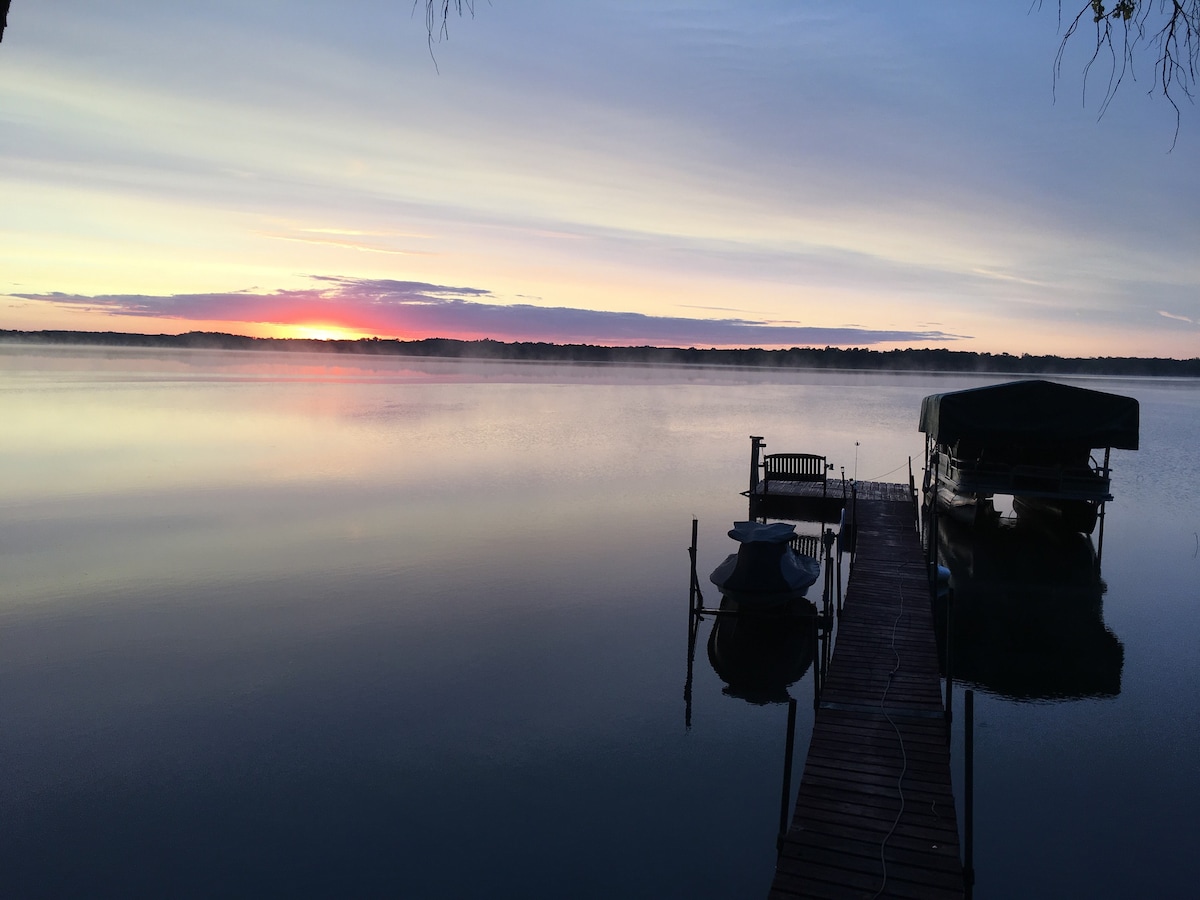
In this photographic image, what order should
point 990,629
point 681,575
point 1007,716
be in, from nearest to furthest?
point 1007,716 → point 990,629 → point 681,575

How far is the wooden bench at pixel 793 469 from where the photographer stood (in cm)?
2951

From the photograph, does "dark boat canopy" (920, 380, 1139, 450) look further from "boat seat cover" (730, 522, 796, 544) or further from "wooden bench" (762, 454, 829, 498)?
"boat seat cover" (730, 522, 796, 544)

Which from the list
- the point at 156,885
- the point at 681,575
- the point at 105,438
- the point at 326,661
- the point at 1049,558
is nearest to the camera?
the point at 156,885

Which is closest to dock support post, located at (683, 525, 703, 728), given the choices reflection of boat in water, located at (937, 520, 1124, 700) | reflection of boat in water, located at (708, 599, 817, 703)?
reflection of boat in water, located at (708, 599, 817, 703)

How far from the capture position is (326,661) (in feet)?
50.5

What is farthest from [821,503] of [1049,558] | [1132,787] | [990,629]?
[1132,787]

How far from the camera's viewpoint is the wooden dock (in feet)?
25.3

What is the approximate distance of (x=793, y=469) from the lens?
3067cm

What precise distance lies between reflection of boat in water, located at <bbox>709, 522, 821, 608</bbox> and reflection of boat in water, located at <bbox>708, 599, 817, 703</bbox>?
0.47 metres

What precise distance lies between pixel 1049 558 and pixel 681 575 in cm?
1382

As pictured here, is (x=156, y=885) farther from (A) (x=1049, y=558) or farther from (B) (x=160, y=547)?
(A) (x=1049, y=558)

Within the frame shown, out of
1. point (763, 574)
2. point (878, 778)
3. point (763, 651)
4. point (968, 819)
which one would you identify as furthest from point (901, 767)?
point (763, 574)

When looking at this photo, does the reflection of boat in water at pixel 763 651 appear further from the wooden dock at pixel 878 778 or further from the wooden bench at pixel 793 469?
the wooden bench at pixel 793 469

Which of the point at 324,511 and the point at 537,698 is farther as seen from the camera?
the point at 324,511
